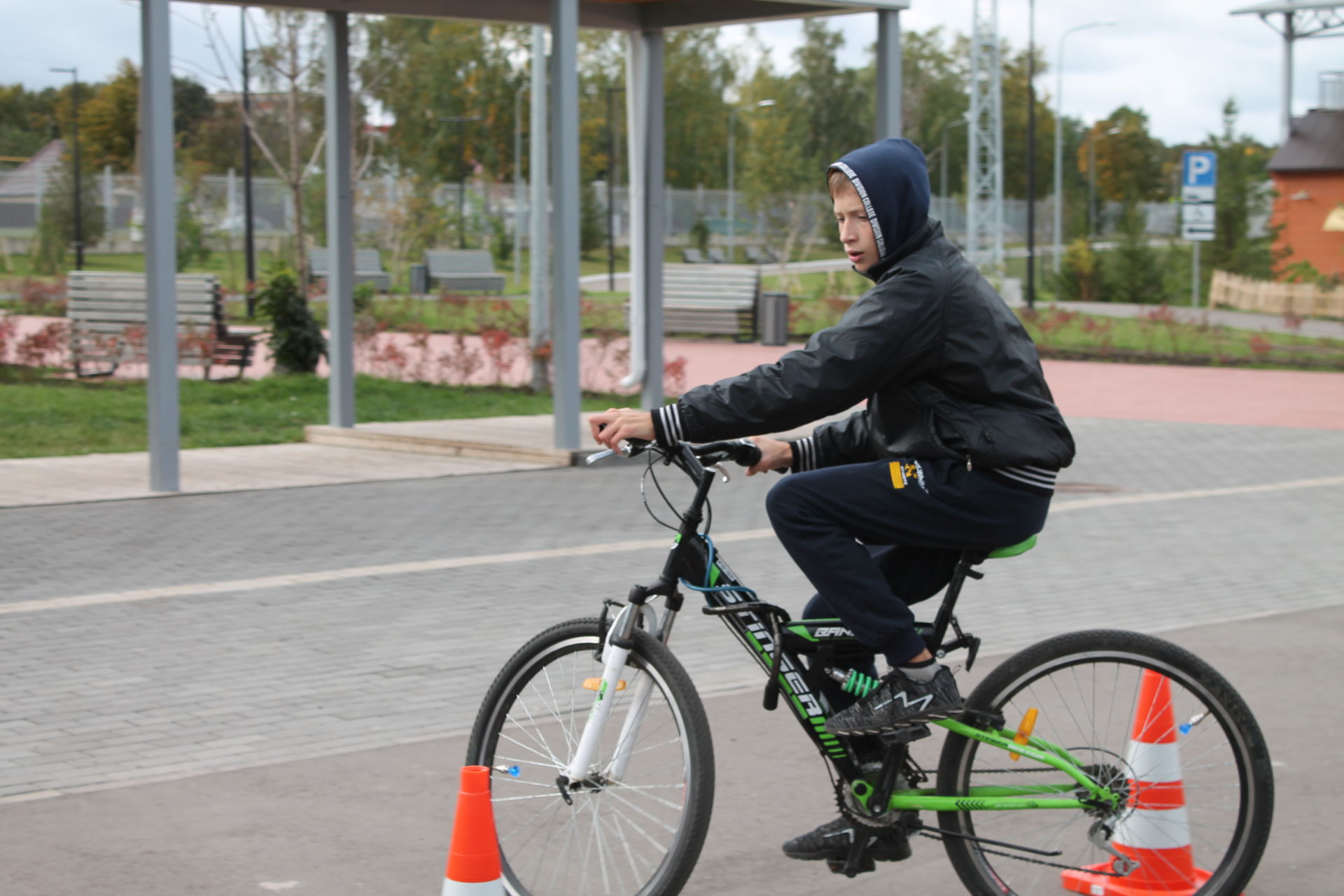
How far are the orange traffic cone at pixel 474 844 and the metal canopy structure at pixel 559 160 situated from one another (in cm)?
792

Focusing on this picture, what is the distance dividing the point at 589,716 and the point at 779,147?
1890 inches

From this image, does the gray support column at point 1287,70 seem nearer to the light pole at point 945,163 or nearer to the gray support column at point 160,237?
the light pole at point 945,163

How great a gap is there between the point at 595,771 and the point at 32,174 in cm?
3505

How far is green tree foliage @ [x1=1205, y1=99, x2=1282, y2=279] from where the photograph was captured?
42.9 meters

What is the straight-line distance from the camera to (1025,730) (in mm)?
3619

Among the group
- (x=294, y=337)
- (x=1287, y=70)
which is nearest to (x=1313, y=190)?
(x=1287, y=70)

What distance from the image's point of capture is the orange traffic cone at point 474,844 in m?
3.22

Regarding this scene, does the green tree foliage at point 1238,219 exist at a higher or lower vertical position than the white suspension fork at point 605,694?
higher

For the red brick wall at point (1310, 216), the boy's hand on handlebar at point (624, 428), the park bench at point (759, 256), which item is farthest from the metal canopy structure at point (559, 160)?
the park bench at point (759, 256)

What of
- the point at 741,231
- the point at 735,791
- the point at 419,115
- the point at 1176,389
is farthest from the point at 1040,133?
the point at 735,791

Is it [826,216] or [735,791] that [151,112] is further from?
[826,216]

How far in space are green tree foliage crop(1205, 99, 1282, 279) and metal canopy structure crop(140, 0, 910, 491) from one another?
31187 mm

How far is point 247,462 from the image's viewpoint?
12.4 metres

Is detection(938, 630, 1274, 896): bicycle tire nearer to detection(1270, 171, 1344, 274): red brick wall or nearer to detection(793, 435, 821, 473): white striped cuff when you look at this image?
detection(793, 435, 821, 473): white striped cuff
